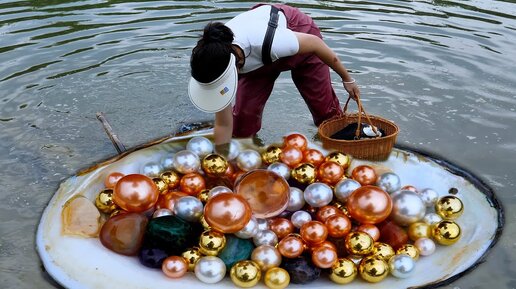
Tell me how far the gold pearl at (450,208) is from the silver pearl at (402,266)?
0.45 m

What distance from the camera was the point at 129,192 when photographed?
264 cm

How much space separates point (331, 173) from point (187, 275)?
95cm

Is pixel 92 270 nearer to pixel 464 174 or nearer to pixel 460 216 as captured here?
pixel 460 216

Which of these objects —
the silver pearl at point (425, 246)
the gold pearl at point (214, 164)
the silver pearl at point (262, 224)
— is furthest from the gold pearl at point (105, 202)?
the silver pearl at point (425, 246)

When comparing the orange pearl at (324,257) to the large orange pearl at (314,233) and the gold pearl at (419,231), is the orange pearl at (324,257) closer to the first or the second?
the large orange pearl at (314,233)

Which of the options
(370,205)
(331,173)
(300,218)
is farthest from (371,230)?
(331,173)

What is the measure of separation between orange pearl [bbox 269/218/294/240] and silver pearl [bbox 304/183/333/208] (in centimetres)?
16

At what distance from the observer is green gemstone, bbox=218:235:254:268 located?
250cm

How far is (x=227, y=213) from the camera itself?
2436 mm

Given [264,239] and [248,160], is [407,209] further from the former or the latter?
[248,160]

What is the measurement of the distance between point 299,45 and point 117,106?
1844 millimetres

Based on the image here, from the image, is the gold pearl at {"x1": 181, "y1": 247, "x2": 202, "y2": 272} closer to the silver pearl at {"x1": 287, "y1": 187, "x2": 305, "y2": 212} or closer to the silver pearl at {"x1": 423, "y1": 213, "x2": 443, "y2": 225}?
the silver pearl at {"x1": 287, "y1": 187, "x2": 305, "y2": 212}

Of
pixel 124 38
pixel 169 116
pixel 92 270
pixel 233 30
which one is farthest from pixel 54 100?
pixel 92 270

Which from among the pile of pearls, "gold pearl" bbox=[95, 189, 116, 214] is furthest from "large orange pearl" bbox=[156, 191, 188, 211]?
"gold pearl" bbox=[95, 189, 116, 214]
